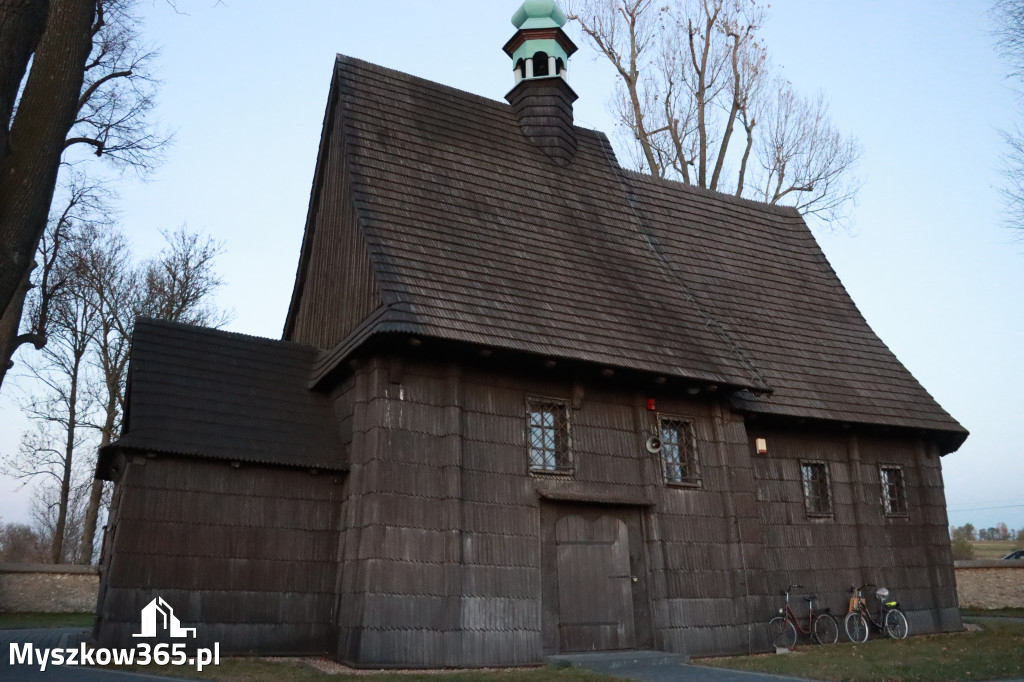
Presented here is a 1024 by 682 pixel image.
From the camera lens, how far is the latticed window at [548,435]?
12336 mm

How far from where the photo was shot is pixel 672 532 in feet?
42.4

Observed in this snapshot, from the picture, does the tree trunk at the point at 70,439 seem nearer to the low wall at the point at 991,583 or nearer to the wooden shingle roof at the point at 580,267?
the wooden shingle roof at the point at 580,267

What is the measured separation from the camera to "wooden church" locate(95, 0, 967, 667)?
10938 mm

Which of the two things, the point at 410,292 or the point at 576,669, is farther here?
the point at 410,292

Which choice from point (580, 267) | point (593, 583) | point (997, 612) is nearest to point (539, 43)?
point (580, 267)

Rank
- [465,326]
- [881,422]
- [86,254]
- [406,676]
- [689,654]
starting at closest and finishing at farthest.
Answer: [406,676]
[465,326]
[689,654]
[881,422]
[86,254]

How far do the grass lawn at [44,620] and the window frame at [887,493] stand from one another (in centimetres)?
1479

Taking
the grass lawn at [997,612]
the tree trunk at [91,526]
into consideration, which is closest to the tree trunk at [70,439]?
the tree trunk at [91,526]

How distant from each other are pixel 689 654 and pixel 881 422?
6.21 metres

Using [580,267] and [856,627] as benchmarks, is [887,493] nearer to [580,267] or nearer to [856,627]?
[856,627]

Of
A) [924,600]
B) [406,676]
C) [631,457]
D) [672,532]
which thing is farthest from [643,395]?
[924,600]

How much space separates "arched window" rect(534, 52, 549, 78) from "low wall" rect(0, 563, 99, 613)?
14361 millimetres

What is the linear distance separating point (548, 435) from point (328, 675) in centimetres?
464

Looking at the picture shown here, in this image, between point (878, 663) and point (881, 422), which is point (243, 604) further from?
point (881, 422)
